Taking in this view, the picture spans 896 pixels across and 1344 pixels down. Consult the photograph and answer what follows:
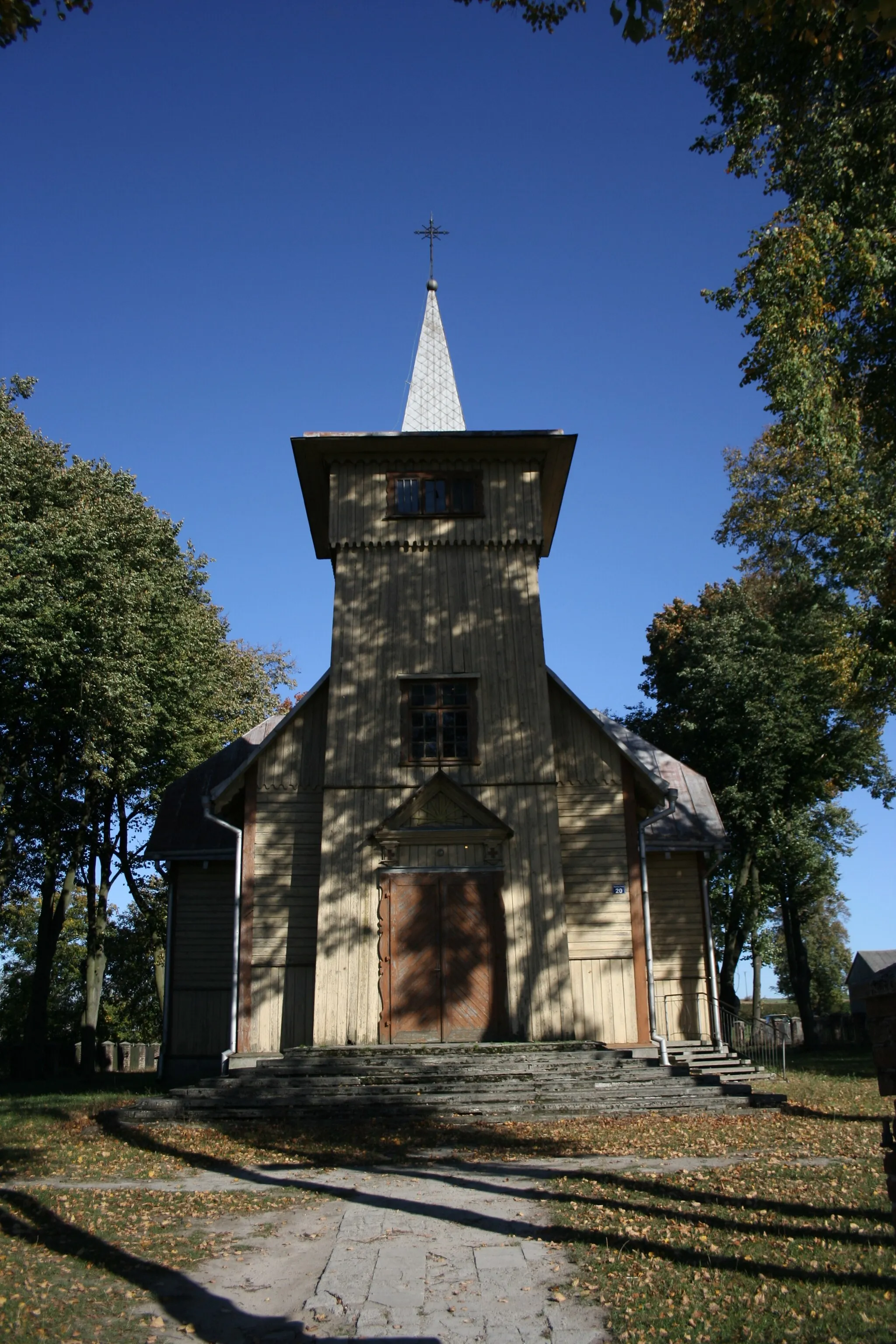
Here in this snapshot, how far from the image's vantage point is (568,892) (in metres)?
18.4

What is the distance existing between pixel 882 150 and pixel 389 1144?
14425 mm

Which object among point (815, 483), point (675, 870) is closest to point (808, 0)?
point (675, 870)

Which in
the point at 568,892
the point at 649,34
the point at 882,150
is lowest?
the point at 568,892

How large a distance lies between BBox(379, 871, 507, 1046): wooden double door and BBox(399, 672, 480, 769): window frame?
192 centimetres

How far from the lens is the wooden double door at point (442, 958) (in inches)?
682

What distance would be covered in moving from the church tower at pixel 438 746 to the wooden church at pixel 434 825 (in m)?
0.04

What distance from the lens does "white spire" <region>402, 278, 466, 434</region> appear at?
2184 cm

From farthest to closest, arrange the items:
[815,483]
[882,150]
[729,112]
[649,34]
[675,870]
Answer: [815,483] → [675,870] → [729,112] → [882,150] → [649,34]

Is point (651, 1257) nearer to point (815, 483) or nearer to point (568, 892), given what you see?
point (568, 892)

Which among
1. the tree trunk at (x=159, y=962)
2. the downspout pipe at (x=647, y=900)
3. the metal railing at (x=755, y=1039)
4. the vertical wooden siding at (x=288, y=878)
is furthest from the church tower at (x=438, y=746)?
the tree trunk at (x=159, y=962)

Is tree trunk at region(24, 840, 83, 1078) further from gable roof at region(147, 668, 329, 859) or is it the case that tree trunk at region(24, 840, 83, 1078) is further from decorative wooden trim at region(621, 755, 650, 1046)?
decorative wooden trim at region(621, 755, 650, 1046)

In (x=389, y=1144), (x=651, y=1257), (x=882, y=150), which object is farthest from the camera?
(x=882, y=150)

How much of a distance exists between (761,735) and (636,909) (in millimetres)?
14606

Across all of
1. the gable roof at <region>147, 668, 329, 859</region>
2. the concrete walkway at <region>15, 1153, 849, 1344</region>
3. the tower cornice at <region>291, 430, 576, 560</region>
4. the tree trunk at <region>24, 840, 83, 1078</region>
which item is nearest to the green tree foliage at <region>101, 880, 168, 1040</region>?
the tree trunk at <region>24, 840, 83, 1078</region>
